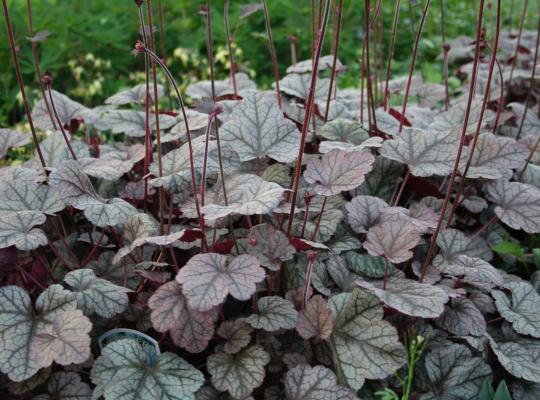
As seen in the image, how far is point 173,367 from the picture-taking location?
1.54 m

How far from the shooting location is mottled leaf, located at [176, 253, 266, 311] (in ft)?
4.62

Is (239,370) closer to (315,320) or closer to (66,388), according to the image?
(315,320)

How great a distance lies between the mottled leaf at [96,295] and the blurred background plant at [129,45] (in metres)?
2.28

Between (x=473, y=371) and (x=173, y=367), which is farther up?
(x=173, y=367)

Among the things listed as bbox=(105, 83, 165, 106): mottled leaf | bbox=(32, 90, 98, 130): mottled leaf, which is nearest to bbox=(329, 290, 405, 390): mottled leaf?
bbox=(105, 83, 165, 106): mottled leaf

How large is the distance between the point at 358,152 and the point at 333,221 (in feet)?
0.77

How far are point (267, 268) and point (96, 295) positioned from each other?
1.53ft

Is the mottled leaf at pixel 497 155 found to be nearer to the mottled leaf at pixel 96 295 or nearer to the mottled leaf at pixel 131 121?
the mottled leaf at pixel 131 121

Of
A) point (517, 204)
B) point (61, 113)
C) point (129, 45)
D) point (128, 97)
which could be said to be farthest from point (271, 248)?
point (129, 45)

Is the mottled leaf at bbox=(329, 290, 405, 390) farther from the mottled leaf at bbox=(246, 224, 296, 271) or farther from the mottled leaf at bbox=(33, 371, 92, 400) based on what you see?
the mottled leaf at bbox=(33, 371, 92, 400)

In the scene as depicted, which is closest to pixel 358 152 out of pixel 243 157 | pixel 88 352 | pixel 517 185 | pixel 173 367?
pixel 243 157

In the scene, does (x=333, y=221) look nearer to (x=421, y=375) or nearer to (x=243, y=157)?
(x=243, y=157)

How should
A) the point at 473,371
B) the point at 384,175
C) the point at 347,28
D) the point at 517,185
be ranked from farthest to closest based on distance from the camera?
the point at 347,28 → the point at 384,175 → the point at 517,185 → the point at 473,371

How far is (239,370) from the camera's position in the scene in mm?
1532
